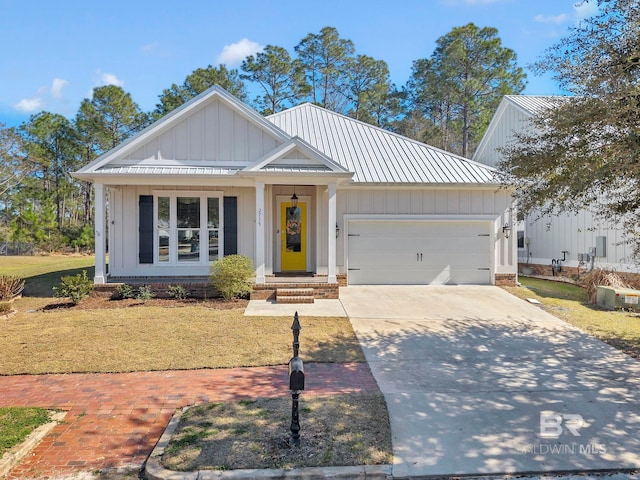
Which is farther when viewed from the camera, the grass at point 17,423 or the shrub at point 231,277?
the shrub at point 231,277

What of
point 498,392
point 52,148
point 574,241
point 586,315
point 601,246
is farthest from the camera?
point 52,148

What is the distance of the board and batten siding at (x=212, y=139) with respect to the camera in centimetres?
1162

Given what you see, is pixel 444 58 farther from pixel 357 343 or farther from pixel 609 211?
pixel 357 343

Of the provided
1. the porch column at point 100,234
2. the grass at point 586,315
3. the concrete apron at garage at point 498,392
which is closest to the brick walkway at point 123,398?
the concrete apron at garage at point 498,392

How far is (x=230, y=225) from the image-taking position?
1212cm

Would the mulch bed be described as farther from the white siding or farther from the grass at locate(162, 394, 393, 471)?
the grass at locate(162, 394, 393, 471)

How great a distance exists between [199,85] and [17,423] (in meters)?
28.7

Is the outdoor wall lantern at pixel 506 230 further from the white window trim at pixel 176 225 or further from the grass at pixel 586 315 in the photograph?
the white window trim at pixel 176 225

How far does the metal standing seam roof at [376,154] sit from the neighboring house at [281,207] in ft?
0.26

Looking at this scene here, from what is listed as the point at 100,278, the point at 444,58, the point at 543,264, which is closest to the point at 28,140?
the point at 100,278

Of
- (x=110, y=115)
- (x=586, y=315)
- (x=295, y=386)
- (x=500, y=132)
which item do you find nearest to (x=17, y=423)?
(x=295, y=386)

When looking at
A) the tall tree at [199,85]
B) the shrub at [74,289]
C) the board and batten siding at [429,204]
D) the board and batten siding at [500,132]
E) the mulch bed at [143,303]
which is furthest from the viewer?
the tall tree at [199,85]

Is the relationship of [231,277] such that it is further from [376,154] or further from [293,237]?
[376,154]

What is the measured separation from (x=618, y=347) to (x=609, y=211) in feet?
8.03
